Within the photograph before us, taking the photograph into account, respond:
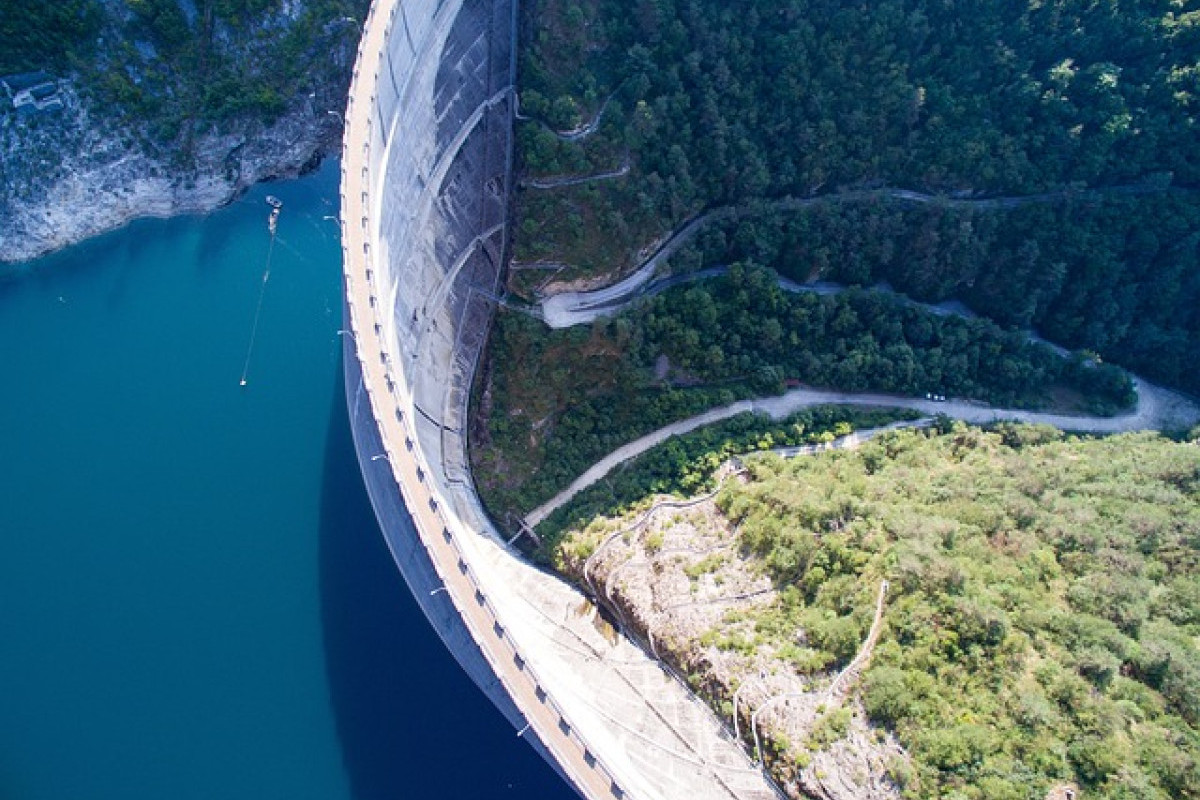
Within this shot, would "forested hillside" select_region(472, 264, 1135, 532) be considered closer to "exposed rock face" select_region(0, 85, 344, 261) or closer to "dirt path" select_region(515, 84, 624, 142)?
"dirt path" select_region(515, 84, 624, 142)

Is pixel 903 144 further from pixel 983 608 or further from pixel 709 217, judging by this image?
pixel 983 608

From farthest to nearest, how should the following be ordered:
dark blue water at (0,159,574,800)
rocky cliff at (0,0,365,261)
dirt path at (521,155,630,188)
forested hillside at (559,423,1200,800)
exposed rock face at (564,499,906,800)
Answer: rocky cliff at (0,0,365,261) → dirt path at (521,155,630,188) → dark blue water at (0,159,574,800) → exposed rock face at (564,499,906,800) → forested hillside at (559,423,1200,800)

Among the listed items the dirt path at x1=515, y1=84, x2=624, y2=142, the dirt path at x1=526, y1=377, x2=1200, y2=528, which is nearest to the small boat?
the dirt path at x1=515, y1=84, x2=624, y2=142

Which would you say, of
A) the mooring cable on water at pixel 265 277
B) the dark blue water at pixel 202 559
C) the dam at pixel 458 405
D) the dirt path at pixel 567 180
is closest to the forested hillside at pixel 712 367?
the dam at pixel 458 405

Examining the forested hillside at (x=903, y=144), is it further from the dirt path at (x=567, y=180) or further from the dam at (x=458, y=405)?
the dam at (x=458, y=405)

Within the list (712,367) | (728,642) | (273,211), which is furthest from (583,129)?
(728,642)

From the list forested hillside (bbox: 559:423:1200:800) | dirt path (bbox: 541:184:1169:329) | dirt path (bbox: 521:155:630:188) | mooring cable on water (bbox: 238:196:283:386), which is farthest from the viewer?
dirt path (bbox: 541:184:1169:329)

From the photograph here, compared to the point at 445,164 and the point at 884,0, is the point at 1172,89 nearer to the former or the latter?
the point at 884,0
